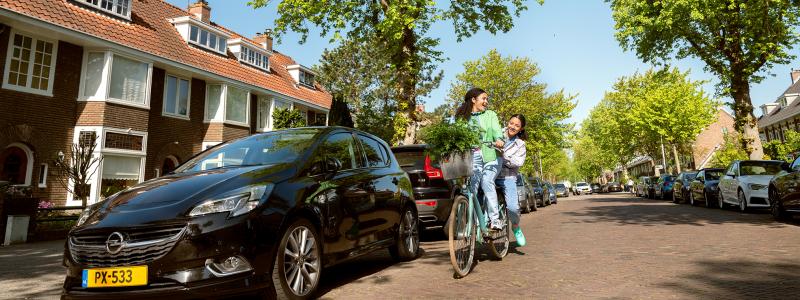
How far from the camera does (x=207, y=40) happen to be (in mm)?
22000

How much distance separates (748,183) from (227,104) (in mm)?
19384

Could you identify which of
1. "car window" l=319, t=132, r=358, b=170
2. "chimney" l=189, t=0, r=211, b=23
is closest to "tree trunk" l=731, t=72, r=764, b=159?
"car window" l=319, t=132, r=358, b=170

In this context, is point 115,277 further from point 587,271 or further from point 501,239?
point 587,271

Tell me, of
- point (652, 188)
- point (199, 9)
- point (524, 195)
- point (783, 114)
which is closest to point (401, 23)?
point (524, 195)

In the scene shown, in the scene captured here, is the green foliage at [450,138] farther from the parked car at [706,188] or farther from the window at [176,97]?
the window at [176,97]

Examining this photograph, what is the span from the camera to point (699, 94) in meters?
35.4

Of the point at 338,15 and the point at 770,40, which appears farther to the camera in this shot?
the point at 770,40

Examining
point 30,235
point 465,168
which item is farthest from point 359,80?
point 465,168

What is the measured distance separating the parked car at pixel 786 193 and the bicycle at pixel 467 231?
761 cm

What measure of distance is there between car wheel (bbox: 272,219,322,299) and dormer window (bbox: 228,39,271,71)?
71.5 feet

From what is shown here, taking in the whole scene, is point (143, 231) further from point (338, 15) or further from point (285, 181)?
point (338, 15)

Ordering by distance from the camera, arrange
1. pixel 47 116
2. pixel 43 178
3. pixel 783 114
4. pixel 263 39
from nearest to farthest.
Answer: pixel 43 178 → pixel 47 116 → pixel 263 39 → pixel 783 114

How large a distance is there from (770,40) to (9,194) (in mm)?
24063

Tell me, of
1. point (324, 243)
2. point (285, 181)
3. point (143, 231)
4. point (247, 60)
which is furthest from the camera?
point (247, 60)
